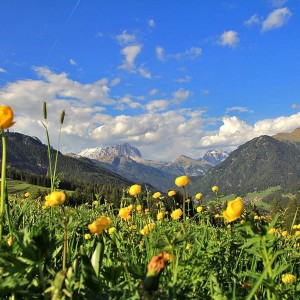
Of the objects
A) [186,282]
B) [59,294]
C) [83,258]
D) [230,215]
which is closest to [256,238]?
[230,215]

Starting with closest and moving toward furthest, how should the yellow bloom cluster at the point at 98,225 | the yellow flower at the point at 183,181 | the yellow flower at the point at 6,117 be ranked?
the yellow bloom cluster at the point at 98,225
the yellow flower at the point at 6,117
the yellow flower at the point at 183,181

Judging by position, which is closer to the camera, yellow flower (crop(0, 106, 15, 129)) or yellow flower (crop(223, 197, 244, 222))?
yellow flower (crop(223, 197, 244, 222))

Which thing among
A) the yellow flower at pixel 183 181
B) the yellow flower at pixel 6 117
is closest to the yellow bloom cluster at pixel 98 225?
the yellow flower at pixel 6 117

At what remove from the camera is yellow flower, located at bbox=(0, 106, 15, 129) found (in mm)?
2674

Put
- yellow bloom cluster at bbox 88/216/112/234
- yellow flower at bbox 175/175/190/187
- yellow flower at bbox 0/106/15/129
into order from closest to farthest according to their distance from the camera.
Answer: yellow bloom cluster at bbox 88/216/112/234 → yellow flower at bbox 0/106/15/129 → yellow flower at bbox 175/175/190/187

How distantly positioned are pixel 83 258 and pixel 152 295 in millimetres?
799

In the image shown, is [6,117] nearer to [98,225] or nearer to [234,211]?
[98,225]

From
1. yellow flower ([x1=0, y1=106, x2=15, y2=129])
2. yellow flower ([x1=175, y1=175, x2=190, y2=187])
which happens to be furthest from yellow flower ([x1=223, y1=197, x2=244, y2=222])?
Answer: yellow flower ([x1=0, y1=106, x2=15, y2=129])

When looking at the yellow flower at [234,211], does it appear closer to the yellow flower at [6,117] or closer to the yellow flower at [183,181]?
the yellow flower at [183,181]

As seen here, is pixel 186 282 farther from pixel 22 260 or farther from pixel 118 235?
pixel 118 235

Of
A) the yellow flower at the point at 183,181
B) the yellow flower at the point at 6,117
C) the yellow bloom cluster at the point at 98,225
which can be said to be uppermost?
the yellow flower at the point at 6,117

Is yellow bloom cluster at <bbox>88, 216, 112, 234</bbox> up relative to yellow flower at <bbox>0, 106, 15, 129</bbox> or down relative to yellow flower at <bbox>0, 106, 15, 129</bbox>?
down

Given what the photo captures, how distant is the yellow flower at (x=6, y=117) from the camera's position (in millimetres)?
2674

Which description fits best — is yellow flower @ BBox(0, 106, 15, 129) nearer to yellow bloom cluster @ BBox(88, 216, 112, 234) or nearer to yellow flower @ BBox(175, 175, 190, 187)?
yellow bloom cluster @ BBox(88, 216, 112, 234)
